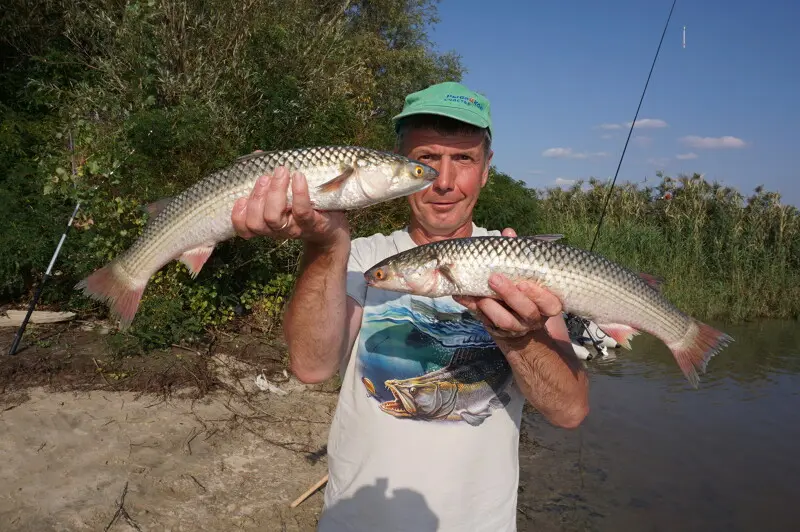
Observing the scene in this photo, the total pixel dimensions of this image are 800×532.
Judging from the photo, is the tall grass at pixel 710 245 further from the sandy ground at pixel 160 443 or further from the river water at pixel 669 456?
the sandy ground at pixel 160 443

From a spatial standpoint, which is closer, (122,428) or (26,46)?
(122,428)

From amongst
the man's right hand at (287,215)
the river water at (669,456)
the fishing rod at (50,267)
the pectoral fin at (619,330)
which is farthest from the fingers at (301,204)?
the fishing rod at (50,267)

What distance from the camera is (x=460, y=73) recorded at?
2605cm

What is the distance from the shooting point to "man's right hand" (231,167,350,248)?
244 cm

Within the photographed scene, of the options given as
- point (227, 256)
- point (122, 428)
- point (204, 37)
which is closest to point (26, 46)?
point (204, 37)

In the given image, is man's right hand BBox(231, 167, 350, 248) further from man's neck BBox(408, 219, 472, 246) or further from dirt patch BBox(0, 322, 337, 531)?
dirt patch BBox(0, 322, 337, 531)

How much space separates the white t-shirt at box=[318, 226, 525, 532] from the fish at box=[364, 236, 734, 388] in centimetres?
24

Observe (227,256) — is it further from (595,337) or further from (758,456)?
(758,456)

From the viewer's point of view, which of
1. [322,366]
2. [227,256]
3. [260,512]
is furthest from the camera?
[227,256]

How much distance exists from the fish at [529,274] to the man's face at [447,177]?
410 millimetres

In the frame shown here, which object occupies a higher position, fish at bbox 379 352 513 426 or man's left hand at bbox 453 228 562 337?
man's left hand at bbox 453 228 562 337

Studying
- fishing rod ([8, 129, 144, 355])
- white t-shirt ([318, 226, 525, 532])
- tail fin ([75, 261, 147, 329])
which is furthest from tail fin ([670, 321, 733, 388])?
fishing rod ([8, 129, 144, 355])

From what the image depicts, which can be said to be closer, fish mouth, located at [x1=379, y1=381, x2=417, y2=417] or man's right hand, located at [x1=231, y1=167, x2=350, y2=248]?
man's right hand, located at [x1=231, y1=167, x2=350, y2=248]

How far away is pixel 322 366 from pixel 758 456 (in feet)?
30.0
